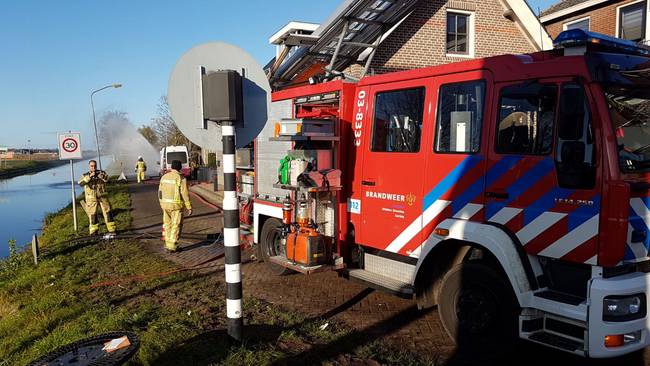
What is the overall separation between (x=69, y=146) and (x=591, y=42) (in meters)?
11.7

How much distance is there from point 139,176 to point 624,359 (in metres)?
29.6

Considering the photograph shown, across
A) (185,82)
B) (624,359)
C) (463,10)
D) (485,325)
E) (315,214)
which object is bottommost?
(624,359)

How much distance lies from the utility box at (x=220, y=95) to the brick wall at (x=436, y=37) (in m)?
10.0

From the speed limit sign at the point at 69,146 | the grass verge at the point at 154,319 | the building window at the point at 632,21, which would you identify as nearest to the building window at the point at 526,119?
the grass verge at the point at 154,319

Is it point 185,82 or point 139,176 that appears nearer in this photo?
point 185,82

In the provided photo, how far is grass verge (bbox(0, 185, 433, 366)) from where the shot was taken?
13.9 feet

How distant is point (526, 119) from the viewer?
397 cm

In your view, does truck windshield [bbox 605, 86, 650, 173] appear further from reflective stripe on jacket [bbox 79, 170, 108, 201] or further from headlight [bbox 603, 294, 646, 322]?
reflective stripe on jacket [bbox 79, 170, 108, 201]

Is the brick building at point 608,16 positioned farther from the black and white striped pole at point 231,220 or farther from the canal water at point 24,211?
the canal water at point 24,211

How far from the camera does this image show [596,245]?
350 centimetres

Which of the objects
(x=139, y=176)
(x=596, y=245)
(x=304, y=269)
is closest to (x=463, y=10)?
(x=304, y=269)

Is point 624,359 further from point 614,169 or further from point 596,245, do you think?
point 614,169

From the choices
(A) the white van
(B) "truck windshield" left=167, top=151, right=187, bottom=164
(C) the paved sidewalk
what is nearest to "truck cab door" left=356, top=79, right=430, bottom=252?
(C) the paved sidewalk

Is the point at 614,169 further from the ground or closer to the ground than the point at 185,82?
closer to the ground
